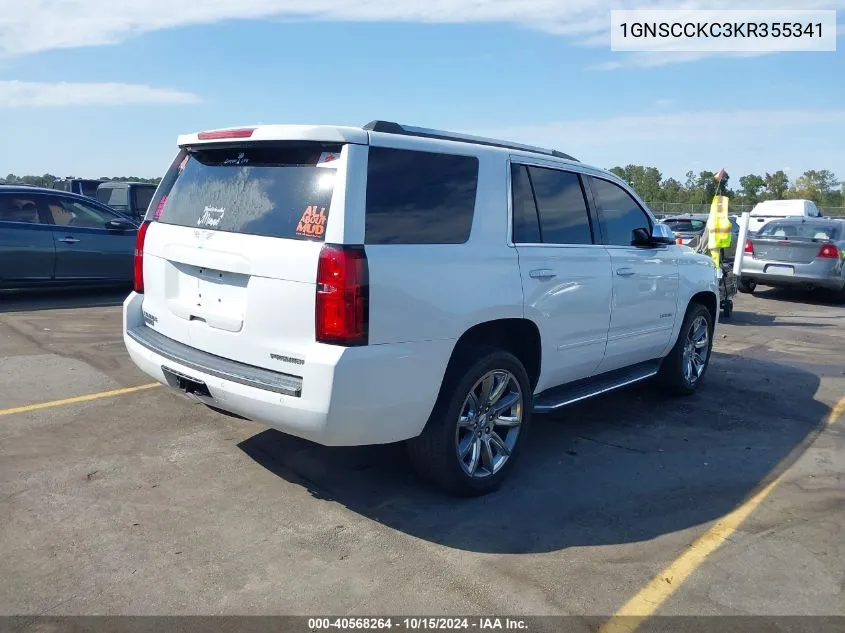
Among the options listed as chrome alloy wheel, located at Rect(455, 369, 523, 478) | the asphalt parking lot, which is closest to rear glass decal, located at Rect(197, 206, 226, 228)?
the asphalt parking lot

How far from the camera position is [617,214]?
5574mm

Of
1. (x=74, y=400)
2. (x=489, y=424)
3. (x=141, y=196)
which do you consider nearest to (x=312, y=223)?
(x=489, y=424)

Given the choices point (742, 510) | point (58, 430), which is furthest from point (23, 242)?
point (742, 510)

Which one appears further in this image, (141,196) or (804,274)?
(141,196)

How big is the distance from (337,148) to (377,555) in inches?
78.3

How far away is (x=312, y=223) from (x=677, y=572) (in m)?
2.43

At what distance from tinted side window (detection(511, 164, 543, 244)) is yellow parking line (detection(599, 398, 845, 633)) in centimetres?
194

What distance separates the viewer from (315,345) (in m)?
3.50

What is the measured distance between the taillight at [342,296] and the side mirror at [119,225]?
8784mm

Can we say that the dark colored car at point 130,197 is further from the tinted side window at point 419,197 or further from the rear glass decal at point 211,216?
the tinted side window at point 419,197

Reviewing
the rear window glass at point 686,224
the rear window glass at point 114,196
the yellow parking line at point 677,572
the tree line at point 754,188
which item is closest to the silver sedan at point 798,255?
the rear window glass at point 686,224

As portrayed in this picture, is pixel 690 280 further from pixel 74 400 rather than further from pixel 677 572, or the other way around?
pixel 74 400

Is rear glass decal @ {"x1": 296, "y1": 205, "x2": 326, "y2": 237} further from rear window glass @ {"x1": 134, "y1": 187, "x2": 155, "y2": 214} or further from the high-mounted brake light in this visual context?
rear window glass @ {"x1": 134, "y1": 187, "x2": 155, "y2": 214}

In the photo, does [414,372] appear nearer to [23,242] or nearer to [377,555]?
[377,555]
